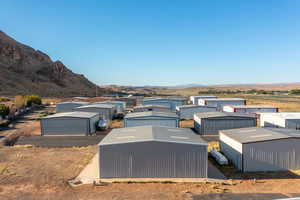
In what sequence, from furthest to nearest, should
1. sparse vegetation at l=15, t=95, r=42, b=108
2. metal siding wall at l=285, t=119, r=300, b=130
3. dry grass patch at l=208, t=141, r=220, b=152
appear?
1. sparse vegetation at l=15, t=95, r=42, b=108
2. metal siding wall at l=285, t=119, r=300, b=130
3. dry grass patch at l=208, t=141, r=220, b=152

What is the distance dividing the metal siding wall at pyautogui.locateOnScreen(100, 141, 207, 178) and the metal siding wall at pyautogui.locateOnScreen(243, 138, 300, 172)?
3714 millimetres

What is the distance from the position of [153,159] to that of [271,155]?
28.6 feet

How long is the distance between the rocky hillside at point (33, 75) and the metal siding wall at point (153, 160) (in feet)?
282

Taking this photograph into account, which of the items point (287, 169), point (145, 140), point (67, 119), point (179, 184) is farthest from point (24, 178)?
point (287, 169)

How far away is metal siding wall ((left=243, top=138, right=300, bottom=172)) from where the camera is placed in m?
15.9

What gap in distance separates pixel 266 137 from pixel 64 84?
11801 centimetres

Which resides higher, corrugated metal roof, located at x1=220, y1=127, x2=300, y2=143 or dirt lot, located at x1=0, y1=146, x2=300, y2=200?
corrugated metal roof, located at x1=220, y1=127, x2=300, y2=143

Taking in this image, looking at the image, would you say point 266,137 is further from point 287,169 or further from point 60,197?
point 60,197

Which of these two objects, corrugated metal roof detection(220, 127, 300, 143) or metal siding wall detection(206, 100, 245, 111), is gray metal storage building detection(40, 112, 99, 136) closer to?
corrugated metal roof detection(220, 127, 300, 143)

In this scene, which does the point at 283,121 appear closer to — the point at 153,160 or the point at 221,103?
the point at 153,160

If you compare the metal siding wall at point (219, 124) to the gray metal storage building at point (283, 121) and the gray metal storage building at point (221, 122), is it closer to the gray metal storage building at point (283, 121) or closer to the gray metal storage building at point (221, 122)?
the gray metal storage building at point (221, 122)

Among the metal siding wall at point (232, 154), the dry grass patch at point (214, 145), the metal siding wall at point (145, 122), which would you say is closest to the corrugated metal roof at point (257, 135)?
the metal siding wall at point (232, 154)

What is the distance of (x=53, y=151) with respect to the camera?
2138cm

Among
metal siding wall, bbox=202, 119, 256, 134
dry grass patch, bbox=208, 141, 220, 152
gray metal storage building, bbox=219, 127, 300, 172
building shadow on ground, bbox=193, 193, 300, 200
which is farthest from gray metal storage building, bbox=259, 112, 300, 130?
building shadow on ground, bbox=193, 193, 300, 200
